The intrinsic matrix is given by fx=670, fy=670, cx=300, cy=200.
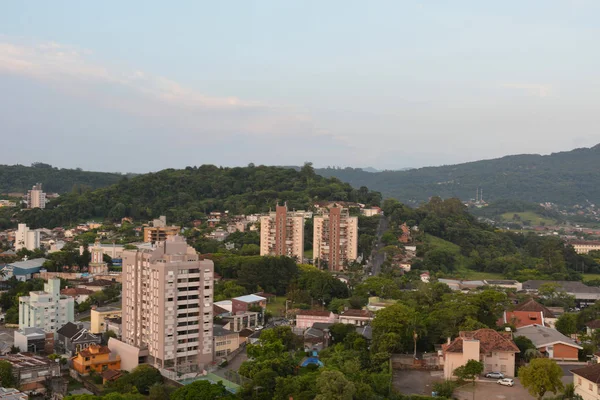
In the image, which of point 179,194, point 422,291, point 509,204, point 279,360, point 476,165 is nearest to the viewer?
point 279,360

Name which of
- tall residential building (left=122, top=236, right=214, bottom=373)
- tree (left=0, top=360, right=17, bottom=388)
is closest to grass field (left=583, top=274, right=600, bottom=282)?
tall residential building (left=122, top=236, right=214, bottom=373)

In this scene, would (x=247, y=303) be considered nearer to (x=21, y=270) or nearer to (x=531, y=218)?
(x=21, y=270)

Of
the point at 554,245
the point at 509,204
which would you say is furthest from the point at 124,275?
the point at 509,204

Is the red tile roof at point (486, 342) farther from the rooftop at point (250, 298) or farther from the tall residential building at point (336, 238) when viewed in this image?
the tall residential building at point (336, 238)

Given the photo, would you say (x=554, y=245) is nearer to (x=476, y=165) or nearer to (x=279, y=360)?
(x=279, y=360)

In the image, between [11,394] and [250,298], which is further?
[250,298]

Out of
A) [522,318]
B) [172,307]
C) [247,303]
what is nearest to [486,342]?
[522,318]

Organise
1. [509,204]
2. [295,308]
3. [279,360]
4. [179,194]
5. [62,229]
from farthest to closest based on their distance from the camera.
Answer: [509,204] < [179,194] < [62,229] < [295,308] < [279,360]
